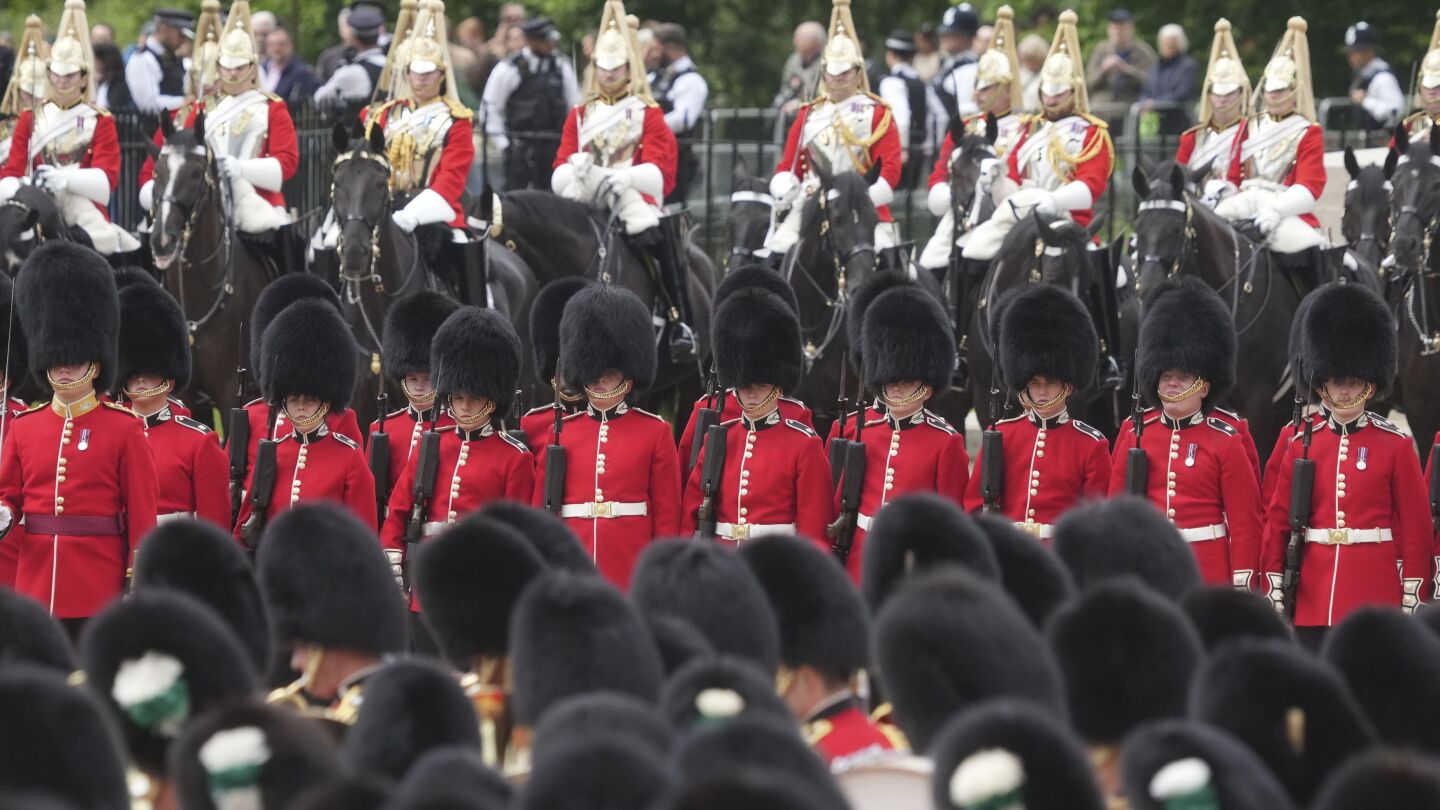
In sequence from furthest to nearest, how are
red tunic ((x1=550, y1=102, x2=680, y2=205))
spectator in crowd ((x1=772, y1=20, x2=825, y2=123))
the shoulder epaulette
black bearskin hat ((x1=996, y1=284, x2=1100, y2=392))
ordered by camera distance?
spectator in crowd ((x1=772, y1=20, x2=825, y2=123)) < red tunic ((x1=550, y1=102, x2=680, y2=205)) < black bearskin hat ((x1=996, y1=284, x2=1100, y2=392)) < the shoulder epaulette

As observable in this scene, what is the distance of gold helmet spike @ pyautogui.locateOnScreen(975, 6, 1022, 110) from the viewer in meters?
13.1

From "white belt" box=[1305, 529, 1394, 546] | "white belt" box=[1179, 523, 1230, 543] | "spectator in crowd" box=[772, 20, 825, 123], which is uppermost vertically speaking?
"spectator in crowd" box=[772, 20, 825, 123]

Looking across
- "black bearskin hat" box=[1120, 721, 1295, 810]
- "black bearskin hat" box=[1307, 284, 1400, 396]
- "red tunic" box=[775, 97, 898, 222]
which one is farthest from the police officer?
"black bearskin hat" box=[1120, 721, 1295, 810]

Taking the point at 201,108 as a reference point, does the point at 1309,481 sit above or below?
below

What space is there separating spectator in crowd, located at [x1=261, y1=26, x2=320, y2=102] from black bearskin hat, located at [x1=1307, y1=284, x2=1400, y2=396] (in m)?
9.19

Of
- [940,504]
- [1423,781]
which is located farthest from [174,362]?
[1423,781]

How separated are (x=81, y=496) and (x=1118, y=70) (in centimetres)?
1185

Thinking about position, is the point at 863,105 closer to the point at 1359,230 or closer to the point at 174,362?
the point at 1359,230

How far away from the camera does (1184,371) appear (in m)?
8.71

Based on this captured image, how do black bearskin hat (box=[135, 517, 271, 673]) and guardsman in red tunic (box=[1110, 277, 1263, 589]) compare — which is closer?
black bearskin hat (box=[135, 517, 271, 673])

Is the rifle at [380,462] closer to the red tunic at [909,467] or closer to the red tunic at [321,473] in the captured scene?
the red tunic at [321,473]

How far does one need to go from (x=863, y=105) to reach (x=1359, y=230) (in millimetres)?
2438

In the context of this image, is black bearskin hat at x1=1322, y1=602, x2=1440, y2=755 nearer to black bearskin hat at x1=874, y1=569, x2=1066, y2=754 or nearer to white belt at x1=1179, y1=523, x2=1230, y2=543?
black bearskin hat at x1=874, y1=569, x2=1066, y2=754

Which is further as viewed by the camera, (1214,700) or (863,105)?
(863,105)
